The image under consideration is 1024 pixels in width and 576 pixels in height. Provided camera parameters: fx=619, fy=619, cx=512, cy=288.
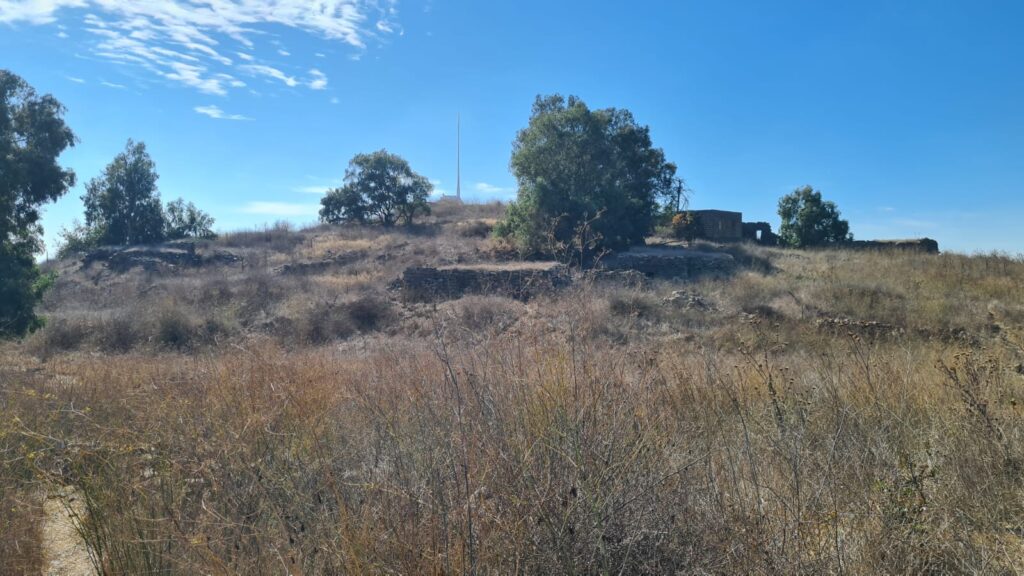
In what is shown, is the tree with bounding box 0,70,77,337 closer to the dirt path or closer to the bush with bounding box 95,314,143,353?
the bush with bounding box 95,314,143,353

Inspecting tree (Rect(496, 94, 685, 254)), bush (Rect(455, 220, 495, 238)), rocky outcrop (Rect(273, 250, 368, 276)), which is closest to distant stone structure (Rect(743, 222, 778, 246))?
tree (Rect(496, 94, 685, 254))

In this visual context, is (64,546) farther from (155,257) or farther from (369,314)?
(155,257)

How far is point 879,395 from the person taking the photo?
4672 mm

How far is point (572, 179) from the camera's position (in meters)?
23.0

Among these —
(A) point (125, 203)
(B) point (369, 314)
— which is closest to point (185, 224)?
(A) point (125, 203)

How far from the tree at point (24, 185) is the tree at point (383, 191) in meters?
21.1

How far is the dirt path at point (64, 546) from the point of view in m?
3.07

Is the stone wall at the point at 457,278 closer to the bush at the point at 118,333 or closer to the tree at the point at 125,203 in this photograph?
the bush at the point at 118,333

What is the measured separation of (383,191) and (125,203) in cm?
1347

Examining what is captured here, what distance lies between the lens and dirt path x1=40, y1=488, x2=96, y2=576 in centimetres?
307

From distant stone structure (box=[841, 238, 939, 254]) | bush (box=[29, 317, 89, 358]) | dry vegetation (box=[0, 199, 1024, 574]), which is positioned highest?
distant stone structure (box=[841, 238, 939, 254])

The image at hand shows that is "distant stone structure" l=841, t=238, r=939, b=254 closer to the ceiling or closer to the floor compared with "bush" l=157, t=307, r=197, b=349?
closer to the ceiling

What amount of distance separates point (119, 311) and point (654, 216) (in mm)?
19768

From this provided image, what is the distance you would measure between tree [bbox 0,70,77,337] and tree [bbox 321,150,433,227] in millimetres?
21128
